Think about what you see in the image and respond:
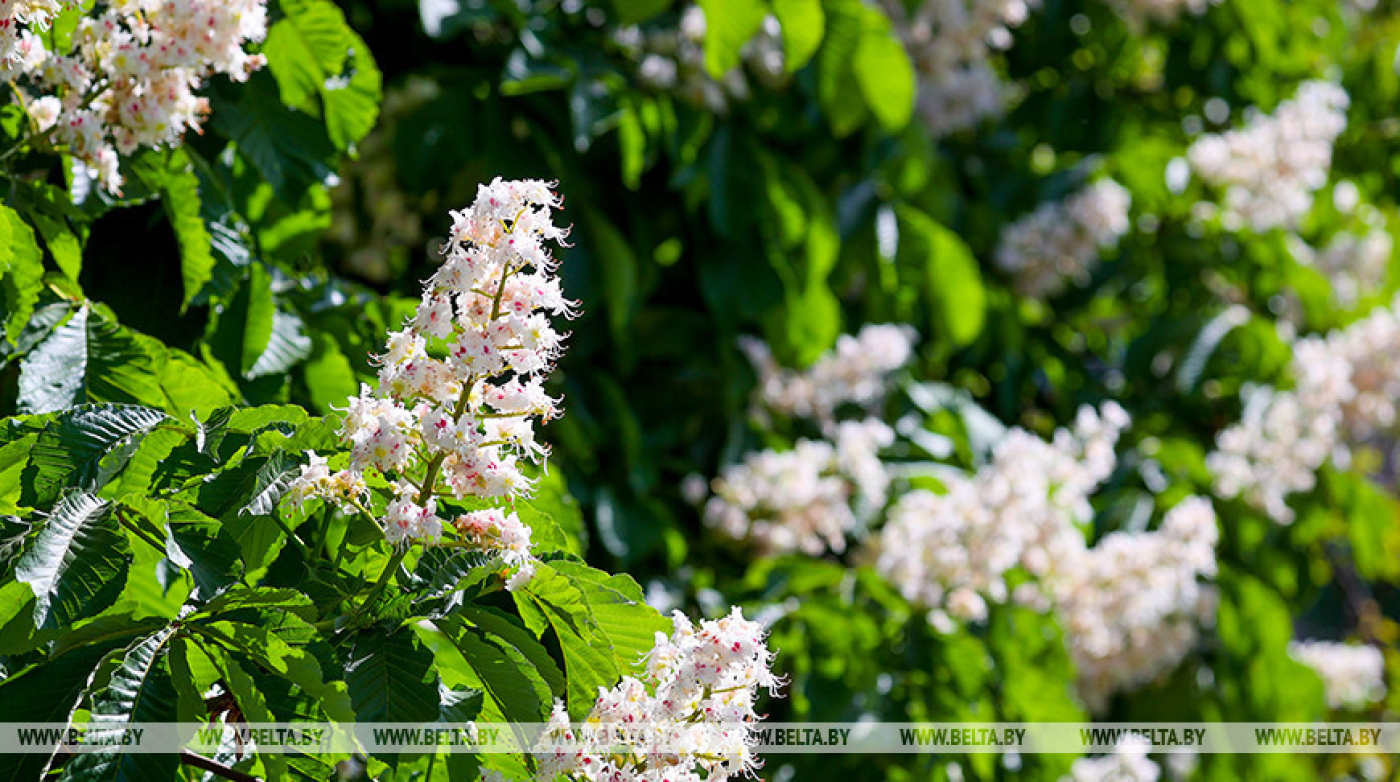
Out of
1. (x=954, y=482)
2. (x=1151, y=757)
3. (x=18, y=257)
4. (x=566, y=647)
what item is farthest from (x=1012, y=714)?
(x=18, y=257)

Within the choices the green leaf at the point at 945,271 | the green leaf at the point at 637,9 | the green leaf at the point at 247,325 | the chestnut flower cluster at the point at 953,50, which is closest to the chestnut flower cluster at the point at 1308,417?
the green leaf at the point at 945,271

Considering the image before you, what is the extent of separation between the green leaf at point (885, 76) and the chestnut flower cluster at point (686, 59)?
0.67 ft

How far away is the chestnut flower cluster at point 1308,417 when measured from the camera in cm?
430

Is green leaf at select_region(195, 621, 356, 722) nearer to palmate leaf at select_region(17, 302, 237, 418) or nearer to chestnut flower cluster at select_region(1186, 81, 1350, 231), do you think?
palmate leaf at select_region(17, 302, 237, 418)

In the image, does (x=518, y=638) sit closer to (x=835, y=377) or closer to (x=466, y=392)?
(x=466, y=392)

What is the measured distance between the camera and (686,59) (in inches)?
129

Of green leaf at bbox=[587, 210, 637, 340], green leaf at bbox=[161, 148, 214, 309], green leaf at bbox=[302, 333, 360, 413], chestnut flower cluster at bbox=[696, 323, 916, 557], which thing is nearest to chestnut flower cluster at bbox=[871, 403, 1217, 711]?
chestnut flower cluster at bbox=[696, 323, 916, 557]

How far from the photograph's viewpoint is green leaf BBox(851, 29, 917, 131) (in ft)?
10.9

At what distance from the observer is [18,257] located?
5.46ft

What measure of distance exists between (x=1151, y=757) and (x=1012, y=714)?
1.70 metres

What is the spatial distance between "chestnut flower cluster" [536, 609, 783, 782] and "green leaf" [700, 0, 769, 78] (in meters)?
1.79

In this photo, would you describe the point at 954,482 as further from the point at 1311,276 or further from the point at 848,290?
the point at 1311,276

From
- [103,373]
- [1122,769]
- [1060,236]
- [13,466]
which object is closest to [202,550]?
[13,466]

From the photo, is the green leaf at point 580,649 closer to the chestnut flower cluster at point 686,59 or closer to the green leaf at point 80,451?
the green leaf at point 80,451
